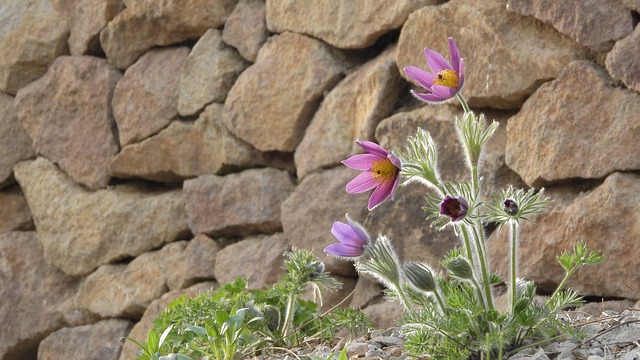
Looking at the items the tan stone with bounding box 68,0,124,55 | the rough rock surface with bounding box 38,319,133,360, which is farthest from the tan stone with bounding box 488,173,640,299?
the tan stone with bounding box 68,0,124,55

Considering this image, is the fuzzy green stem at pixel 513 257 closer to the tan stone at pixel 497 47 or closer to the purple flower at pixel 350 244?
the purple flower at pixel 350 244

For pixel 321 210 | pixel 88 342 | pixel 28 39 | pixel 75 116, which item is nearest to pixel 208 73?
pixel 75 116

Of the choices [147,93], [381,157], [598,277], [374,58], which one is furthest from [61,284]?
[381,157]

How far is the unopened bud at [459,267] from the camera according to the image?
2.21 meters

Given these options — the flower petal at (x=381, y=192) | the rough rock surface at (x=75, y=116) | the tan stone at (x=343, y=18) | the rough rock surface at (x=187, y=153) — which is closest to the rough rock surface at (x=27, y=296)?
the rough rock surface at (x=75, y=116)

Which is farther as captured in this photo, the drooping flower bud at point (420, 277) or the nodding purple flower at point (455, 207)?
the drooping flower bud at point (420, 277)

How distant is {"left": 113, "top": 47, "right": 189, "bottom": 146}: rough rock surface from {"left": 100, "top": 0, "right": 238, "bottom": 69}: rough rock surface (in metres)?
0.06

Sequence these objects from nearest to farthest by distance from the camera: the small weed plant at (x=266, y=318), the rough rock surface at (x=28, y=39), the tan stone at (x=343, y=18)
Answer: the small weed plant at (x=266, y=318) < the tan stone at (x=343, y=18) < the rough rock surface at (x=28, y=39)

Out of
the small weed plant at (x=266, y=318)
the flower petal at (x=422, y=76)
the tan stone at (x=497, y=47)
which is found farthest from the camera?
the tan stone at (x=497, y=47)

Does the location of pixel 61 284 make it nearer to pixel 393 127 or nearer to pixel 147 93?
pixel 147 93

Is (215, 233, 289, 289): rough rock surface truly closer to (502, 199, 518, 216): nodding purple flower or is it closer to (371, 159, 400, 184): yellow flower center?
(371, 159, 400, 184): yellow flower center

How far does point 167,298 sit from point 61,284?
2.54ft

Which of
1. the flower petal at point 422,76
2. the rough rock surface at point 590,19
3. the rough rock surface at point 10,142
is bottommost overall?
the rough rock surface at point 10,142

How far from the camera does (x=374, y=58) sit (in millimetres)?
3859
